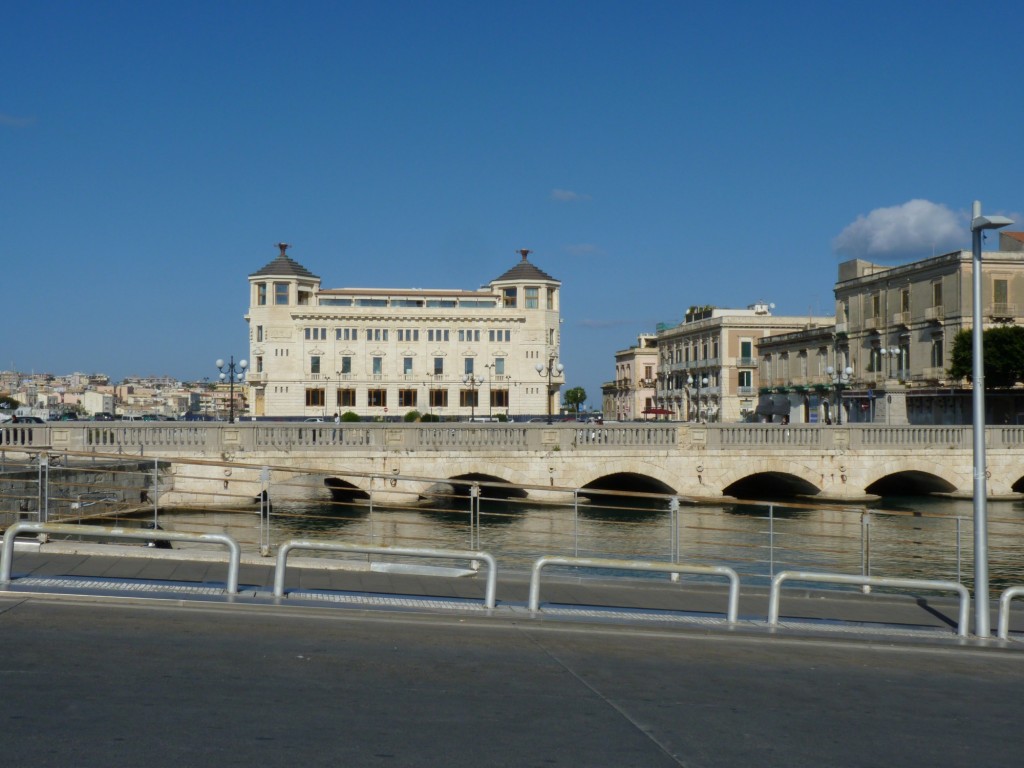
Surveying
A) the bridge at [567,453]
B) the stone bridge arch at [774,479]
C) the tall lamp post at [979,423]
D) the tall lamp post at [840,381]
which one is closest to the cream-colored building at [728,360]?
the tall lamp post at [840,381]

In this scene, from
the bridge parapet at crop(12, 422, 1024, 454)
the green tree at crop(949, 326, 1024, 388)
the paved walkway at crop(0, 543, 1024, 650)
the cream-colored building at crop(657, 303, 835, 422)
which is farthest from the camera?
the cream-colored building at crop(657, 303, 835, 422)

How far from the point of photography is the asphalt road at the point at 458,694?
216 inches

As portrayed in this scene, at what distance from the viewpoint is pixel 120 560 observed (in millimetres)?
11289

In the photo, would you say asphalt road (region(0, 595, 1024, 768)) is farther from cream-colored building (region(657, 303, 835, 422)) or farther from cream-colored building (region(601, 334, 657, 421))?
cream-colored building (region(601, 334, 657, 421))

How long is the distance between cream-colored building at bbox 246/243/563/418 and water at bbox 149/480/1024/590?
64.3 metres

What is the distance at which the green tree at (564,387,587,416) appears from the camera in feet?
525

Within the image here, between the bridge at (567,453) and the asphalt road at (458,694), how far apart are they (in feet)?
68.2

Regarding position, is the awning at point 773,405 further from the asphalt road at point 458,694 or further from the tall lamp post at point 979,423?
the asphalt road at point 458,694

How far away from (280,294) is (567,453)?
236ft

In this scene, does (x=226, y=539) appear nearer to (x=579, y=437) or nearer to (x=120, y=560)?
(x=120, y=560)

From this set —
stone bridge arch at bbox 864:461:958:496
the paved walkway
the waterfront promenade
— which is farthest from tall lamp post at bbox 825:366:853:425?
the waterfront promenade

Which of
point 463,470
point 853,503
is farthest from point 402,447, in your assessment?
point 853,503

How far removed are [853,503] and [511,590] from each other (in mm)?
27404

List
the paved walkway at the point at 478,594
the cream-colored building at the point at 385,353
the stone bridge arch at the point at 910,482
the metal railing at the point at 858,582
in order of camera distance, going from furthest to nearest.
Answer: the cream-colored building at the point at 385,353
the stone bridge arch at the point at 910,482
the paved walkway at the point at 478,594
the metal railing at the point at 858,582
